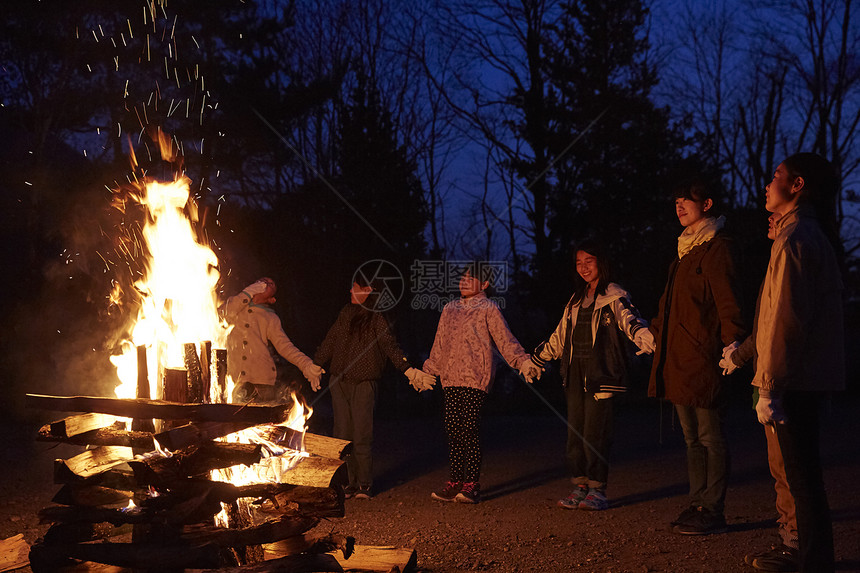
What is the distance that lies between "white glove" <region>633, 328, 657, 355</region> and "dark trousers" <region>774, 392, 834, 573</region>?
5.61 ft

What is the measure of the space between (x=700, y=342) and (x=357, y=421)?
3.10 m

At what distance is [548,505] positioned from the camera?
6.21 m

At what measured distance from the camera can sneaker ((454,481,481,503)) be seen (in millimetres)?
6301

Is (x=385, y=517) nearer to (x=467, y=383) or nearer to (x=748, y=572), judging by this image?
(x=467, y=383)

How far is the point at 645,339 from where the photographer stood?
217 inches

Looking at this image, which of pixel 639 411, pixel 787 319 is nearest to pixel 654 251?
pixel 639 411

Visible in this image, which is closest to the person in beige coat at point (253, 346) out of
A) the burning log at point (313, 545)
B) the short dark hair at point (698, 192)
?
the burning log at point (313, 545)

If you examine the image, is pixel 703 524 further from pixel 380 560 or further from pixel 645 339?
pixel 380 560

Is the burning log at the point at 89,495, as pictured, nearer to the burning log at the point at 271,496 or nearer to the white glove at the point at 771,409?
the burning log at the point at 271,496

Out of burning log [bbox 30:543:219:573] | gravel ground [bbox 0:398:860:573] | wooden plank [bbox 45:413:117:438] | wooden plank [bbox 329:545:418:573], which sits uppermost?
wooden plank [bbox 45:413:117:438]

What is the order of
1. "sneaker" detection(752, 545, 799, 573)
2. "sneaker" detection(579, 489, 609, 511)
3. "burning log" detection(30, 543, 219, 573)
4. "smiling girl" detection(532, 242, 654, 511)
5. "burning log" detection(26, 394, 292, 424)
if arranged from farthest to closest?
"sneaker" detection(579, 489, 609, 511) → "smiling girl" detection(532, 242, 654, 511) → "sneaker" detection(752, 545, 799, 573) → "burning log" detection(26, 394, 292, 424) → "burning log" detection(30, 543, 219, 573)

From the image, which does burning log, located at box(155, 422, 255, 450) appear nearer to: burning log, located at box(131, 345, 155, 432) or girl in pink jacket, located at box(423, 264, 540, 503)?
burning log, located at box(131, 345, 155, 432)

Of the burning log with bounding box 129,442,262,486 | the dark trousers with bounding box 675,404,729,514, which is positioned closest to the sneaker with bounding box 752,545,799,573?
the dark trousers with bounding box 675,404,729,514

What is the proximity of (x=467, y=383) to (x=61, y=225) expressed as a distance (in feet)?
29.5
